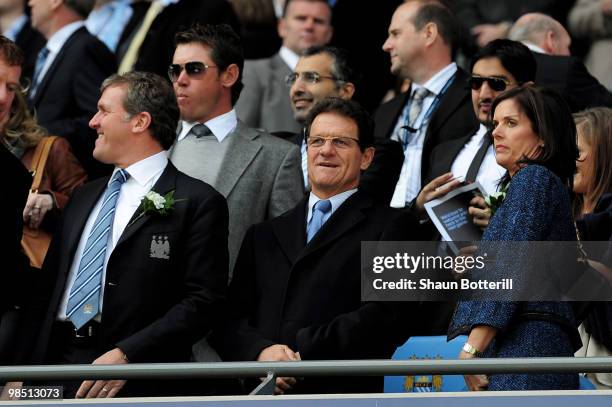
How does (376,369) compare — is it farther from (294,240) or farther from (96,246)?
(96,246)

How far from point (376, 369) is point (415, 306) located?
1332mm

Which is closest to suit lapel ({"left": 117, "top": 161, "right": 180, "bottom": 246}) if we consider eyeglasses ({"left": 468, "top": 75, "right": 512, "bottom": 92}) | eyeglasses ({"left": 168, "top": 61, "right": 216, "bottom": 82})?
eyeglasses ({"left": 168, "top": 61, "right": 216, "bottom": 82})

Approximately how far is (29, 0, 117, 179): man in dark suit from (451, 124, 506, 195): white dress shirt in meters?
2.51

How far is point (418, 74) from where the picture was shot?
952cm

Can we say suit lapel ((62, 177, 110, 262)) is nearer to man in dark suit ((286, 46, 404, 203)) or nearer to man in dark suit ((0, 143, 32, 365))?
man in dark suit ((0, 143, 32, 365))

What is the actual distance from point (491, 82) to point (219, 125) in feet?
5.22

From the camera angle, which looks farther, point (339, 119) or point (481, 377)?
point (339, 119)

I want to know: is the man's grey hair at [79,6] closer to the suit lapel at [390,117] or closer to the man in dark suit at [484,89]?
the suit lapel at [390,117]

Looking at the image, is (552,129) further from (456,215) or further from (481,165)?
(481,165)

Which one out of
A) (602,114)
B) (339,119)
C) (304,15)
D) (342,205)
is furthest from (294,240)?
(304,15)

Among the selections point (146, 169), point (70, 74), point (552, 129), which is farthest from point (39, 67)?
point (552, 129)

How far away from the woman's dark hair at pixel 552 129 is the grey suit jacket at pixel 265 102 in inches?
144

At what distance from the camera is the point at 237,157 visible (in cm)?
827

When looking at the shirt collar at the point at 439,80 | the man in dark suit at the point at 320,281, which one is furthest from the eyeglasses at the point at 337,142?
the shirt collar at the point at 439,80
